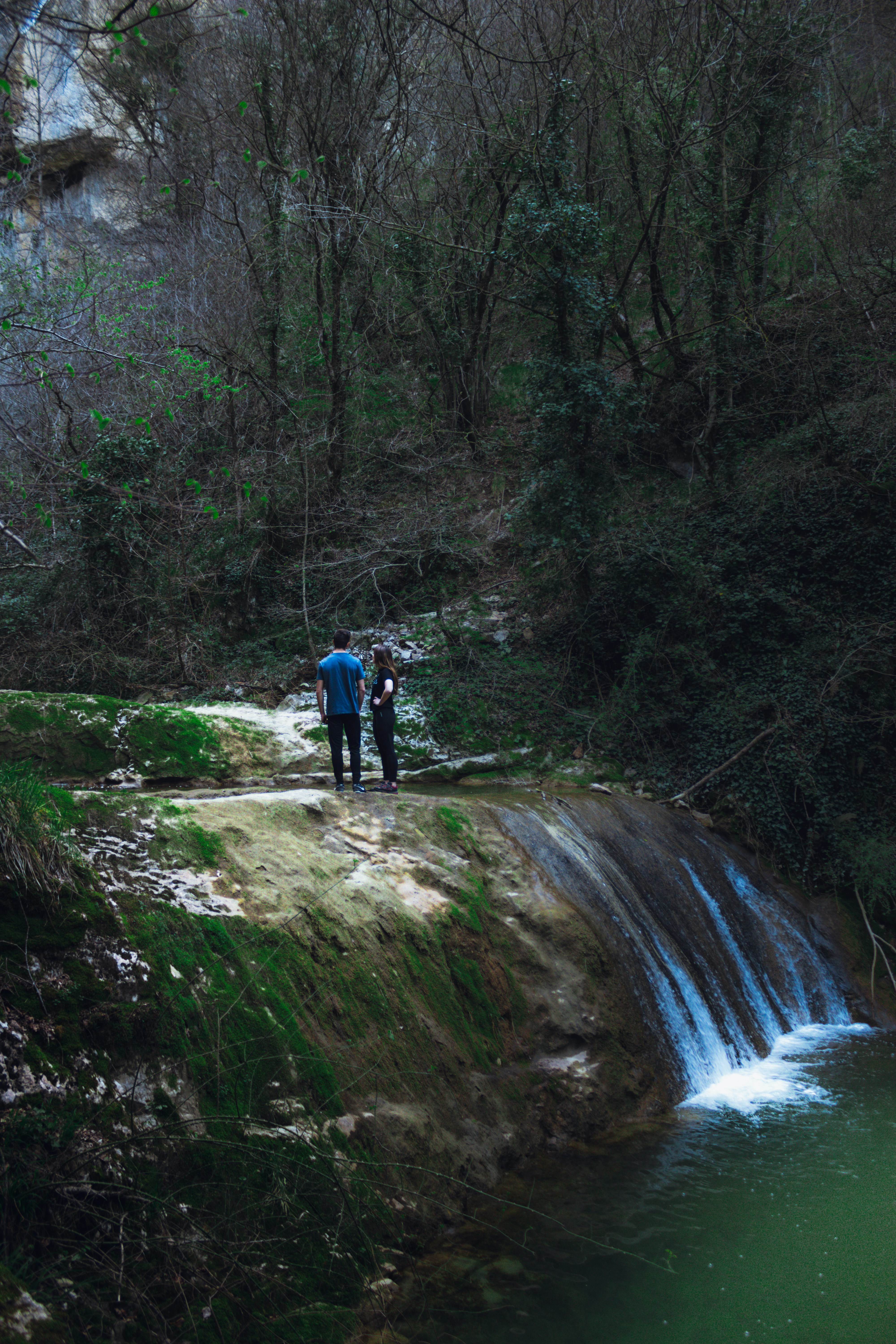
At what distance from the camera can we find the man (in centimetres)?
781

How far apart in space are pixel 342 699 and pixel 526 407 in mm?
12194

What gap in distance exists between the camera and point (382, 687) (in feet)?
26.5

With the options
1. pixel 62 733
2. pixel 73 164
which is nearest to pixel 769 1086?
pixel 62 733

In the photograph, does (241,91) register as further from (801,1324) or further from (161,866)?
(801,1324)

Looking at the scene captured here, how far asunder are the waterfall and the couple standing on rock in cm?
131

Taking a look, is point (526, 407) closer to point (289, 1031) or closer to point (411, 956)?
point (411, 956)

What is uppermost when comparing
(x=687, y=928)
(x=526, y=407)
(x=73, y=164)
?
(x=73, y=164)

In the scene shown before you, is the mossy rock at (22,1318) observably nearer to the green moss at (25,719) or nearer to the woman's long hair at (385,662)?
the woman's long hair at (385,662)

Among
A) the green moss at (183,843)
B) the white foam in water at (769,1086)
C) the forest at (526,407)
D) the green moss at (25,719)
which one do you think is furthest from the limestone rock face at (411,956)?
the forest at (526,407)

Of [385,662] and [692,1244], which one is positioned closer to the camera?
[692,1244]

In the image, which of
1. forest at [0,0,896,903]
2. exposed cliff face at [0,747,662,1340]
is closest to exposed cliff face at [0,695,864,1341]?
exposed cliff face at [0,747,662,1340]

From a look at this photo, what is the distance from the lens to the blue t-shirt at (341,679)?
25.6 feet

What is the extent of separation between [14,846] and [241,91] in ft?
58.2

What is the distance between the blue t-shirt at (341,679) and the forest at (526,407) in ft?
13.4
